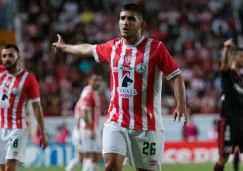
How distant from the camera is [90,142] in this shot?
13.8 m

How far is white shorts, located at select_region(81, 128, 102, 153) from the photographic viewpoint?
13.6 metres

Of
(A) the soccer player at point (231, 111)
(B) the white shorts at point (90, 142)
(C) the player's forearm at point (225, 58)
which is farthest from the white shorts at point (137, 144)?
(B) the white shorts at point (90, 142)

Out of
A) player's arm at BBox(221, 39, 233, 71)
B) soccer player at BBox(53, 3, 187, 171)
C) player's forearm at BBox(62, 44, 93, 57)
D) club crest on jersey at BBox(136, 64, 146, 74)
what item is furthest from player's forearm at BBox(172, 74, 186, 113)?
player's arm at BBox(221, 39, 233, 71)

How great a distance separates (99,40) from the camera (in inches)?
945

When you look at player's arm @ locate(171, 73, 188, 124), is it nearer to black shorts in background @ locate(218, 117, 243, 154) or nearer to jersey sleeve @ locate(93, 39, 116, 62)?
jersey sleeve @ locate(93, 39, 116, 62)

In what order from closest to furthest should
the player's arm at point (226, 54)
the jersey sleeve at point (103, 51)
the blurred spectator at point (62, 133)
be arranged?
the jersey sleeve at point (103, 51) → the player's arm at point (226, 54) → the blurred spectator at point (62, 133)

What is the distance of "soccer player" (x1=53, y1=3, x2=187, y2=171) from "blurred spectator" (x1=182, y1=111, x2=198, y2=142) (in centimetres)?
1277

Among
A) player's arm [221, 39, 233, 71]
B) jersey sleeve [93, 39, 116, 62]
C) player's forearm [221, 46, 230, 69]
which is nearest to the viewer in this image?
jersey sleeve [93, 39, 116, 62]

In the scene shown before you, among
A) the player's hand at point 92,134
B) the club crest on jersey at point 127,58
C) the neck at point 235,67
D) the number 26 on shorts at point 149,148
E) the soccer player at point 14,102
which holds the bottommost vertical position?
the player's hand at point 92,134

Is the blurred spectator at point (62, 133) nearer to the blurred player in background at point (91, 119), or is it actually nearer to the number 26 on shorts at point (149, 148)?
the blurred player in background at point (91, 119)

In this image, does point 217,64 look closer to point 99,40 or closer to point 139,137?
point 99,40

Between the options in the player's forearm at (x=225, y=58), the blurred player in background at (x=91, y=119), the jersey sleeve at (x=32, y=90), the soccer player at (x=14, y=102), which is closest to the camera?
the soccer player at (x=14, y=102)

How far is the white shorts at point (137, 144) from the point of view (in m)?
6.94

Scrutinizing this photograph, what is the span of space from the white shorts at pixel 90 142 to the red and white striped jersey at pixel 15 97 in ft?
16.6
